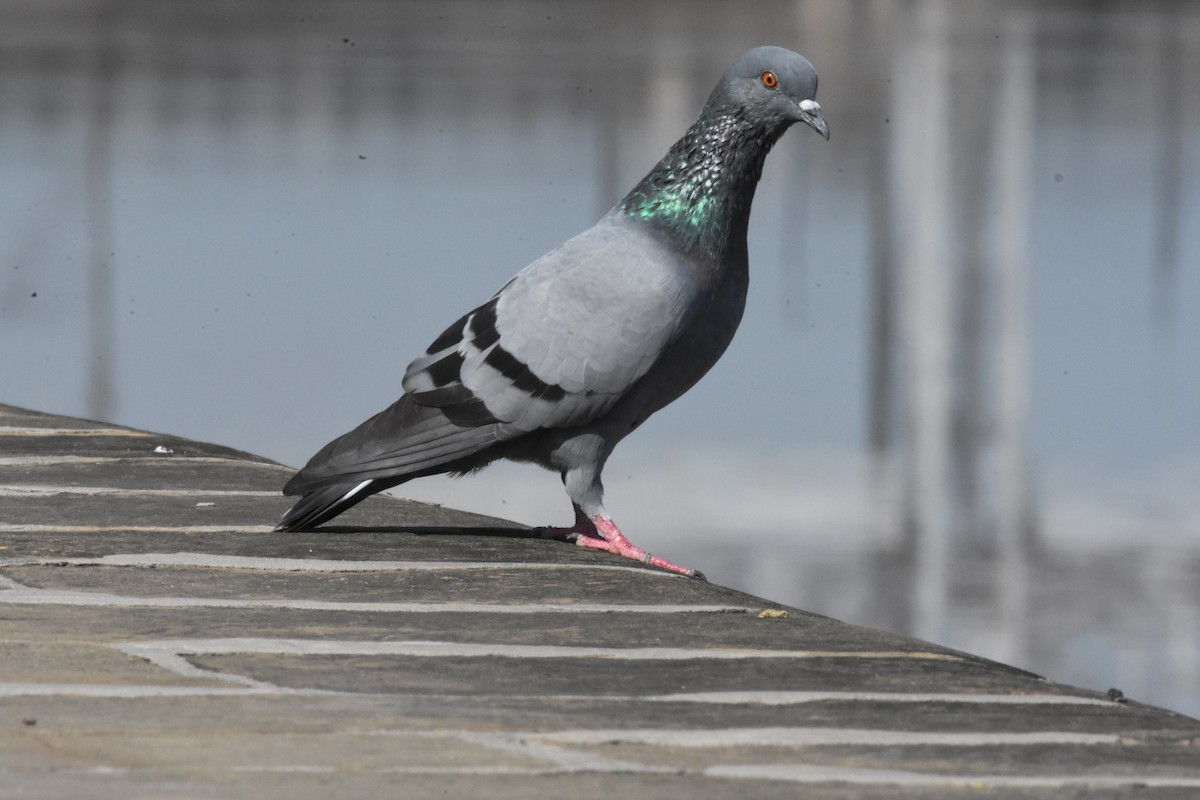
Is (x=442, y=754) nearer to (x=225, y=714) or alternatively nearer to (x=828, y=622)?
(x=225, y=714)

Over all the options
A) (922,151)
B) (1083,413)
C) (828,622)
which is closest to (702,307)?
(828,622)

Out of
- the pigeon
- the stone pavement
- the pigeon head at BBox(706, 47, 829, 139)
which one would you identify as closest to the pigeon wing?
the pigeon

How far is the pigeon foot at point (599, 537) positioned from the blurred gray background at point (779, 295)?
4.07 meters

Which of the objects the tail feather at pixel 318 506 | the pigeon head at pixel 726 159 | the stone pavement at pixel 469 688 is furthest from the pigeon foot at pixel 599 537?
the pigeon head at pixel 726 159

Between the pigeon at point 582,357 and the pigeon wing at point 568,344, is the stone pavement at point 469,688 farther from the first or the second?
the pigeon wing at point 568,344

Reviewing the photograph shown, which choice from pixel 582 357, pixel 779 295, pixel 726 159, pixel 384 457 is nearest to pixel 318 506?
pixel 384 457

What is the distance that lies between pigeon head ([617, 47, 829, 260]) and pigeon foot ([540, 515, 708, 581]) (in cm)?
60

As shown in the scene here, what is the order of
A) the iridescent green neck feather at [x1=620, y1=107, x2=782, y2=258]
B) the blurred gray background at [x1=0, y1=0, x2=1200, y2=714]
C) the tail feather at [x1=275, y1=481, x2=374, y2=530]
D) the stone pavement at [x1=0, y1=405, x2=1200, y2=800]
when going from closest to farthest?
1. the stone pavement at [x1=0, y1=405, x2=1200, y2=800]
2. the tail feather at [x1=275, y1=481, x2=374, y2=530]
3. the iridescent green neck feather at [x1=620, y1=107, x2=782, y2=258]
4. the blurred gray background at [x1=0, y1=0, x2=1200, y2=714]

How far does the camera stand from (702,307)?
4.46 meters

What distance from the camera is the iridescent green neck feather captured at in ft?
15.0

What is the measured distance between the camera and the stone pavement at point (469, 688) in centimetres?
257

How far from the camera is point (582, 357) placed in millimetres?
4418

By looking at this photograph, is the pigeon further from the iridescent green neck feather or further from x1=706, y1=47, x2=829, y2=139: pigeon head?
x1=706, y1=47, x2=829, y2=139: pigeon head

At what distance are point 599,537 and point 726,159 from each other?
88 centimetres
